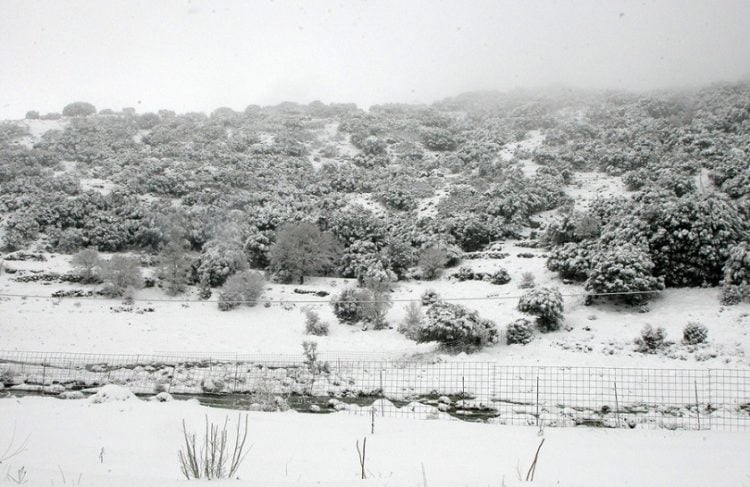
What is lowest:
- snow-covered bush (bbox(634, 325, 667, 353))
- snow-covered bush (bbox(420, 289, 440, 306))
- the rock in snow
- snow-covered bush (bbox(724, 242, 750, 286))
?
snow-covered bush (bbox(634, 325, 667, 353))

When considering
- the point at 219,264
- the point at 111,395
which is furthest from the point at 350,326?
the point at 111,395

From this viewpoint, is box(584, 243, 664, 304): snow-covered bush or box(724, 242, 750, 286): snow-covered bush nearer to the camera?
box(724, 242, 750, 286): snow-covered bush

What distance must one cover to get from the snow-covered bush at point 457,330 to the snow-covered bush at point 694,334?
6.99m

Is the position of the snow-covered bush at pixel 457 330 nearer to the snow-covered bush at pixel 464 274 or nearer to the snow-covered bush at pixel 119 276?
the snow-covered bush at pixel 464 274

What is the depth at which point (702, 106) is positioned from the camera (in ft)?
153

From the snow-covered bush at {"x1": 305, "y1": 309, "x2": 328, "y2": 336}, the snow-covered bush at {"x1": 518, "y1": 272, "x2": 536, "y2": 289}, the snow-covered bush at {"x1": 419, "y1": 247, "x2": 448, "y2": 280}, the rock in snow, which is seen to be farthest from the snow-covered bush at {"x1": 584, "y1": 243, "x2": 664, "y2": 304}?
the rock in snow

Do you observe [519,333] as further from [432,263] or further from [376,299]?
[432,263]

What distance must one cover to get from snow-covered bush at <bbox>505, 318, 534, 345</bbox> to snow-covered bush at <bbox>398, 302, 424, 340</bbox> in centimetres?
381

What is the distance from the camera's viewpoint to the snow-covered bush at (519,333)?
19.1 metres

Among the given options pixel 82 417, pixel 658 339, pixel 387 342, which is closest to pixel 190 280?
pixel 387 342

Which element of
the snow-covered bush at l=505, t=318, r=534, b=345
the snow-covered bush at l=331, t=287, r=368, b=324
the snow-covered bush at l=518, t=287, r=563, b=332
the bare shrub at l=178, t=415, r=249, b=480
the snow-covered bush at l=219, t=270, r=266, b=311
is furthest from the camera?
the snow-covered bush at l=219, t=270, r=266, b=311

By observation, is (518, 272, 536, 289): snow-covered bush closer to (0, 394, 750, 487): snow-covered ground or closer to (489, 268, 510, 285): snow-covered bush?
(489, 268, 510, 285): snow-covered bush

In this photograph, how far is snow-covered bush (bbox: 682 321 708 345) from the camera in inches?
666

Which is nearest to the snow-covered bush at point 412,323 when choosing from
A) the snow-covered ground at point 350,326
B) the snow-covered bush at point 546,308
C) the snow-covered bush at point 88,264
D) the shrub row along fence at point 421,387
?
the snow-covered ground at point 350,326
